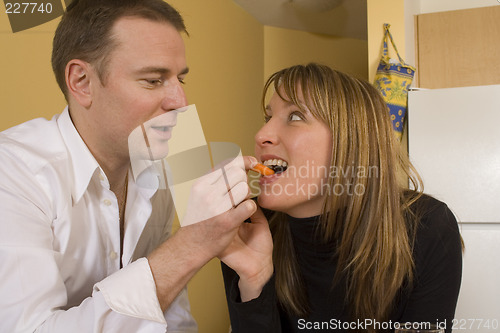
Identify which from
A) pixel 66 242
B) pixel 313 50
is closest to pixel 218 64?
pixel 313 50

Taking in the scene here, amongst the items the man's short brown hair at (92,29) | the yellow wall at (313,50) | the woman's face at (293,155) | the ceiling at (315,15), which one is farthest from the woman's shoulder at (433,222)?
the yellow wall at (313,50)

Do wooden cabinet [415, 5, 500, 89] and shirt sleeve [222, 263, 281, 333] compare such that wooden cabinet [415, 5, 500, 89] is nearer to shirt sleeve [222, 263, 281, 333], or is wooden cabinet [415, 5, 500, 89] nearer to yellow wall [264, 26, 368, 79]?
yellow wall [264, 26, 368, 79]

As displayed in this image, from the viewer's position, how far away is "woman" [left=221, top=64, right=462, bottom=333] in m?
1.07

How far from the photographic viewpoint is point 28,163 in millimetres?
859

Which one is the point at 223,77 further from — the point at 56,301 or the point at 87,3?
the point at 56,301

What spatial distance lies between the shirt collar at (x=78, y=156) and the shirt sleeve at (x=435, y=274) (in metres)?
0.75

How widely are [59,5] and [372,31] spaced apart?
1.35m

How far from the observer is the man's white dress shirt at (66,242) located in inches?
30.2

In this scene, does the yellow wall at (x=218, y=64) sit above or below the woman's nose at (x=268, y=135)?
above

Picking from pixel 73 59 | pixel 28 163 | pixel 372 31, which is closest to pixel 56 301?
pixel 28 163

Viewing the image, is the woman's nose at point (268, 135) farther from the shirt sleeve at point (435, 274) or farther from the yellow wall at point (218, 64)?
the yellow wall at point (218, 64)

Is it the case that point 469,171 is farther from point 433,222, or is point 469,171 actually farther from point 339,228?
point 339,228

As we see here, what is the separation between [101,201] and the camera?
3.33 feet

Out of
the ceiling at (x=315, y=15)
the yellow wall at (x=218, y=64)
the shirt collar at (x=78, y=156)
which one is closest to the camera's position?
the shirt collar at (x=78, y=156)
